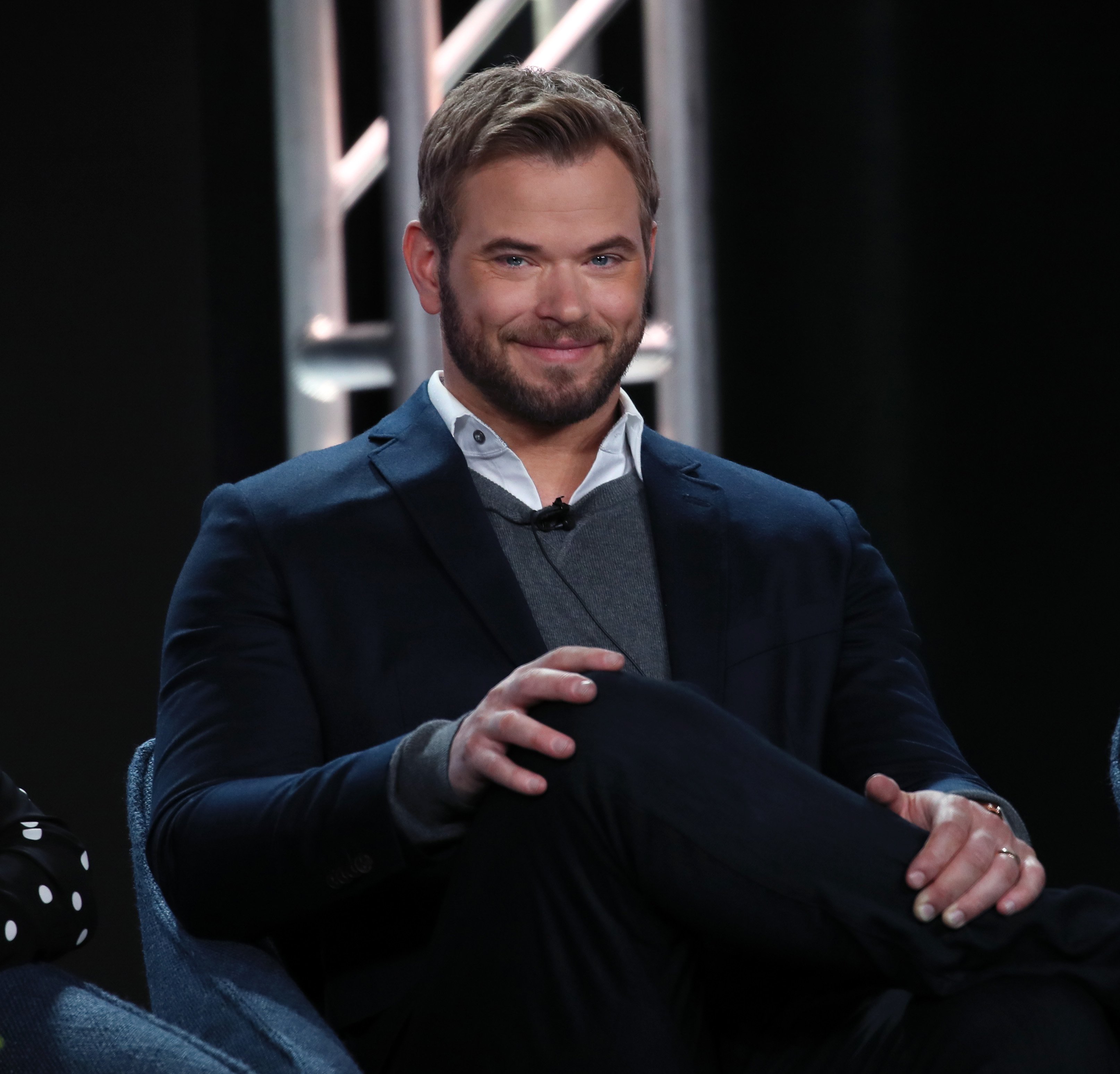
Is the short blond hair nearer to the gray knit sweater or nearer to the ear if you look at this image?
the ear

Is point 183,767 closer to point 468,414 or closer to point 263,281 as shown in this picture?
point 468,414

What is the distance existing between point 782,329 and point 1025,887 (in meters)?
1.62

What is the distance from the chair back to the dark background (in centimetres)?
93

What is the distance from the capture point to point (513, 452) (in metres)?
1.74

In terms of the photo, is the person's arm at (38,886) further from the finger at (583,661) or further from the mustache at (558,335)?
the mustache at (558,335)

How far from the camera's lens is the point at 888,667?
5.53 feet

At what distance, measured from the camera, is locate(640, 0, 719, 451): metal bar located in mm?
2264

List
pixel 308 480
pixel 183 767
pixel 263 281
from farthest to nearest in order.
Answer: pixel 263 281, pixel 308 480, pixel 183 767

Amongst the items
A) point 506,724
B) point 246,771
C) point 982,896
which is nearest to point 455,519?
point 246,771

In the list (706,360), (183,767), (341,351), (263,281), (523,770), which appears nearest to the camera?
(523,770)

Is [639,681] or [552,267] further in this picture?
[552,267]

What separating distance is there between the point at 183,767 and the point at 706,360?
3.89 feet

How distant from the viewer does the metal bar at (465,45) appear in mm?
2131

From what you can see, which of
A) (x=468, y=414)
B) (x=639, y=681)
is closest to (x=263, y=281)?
(x=468, y=414)
